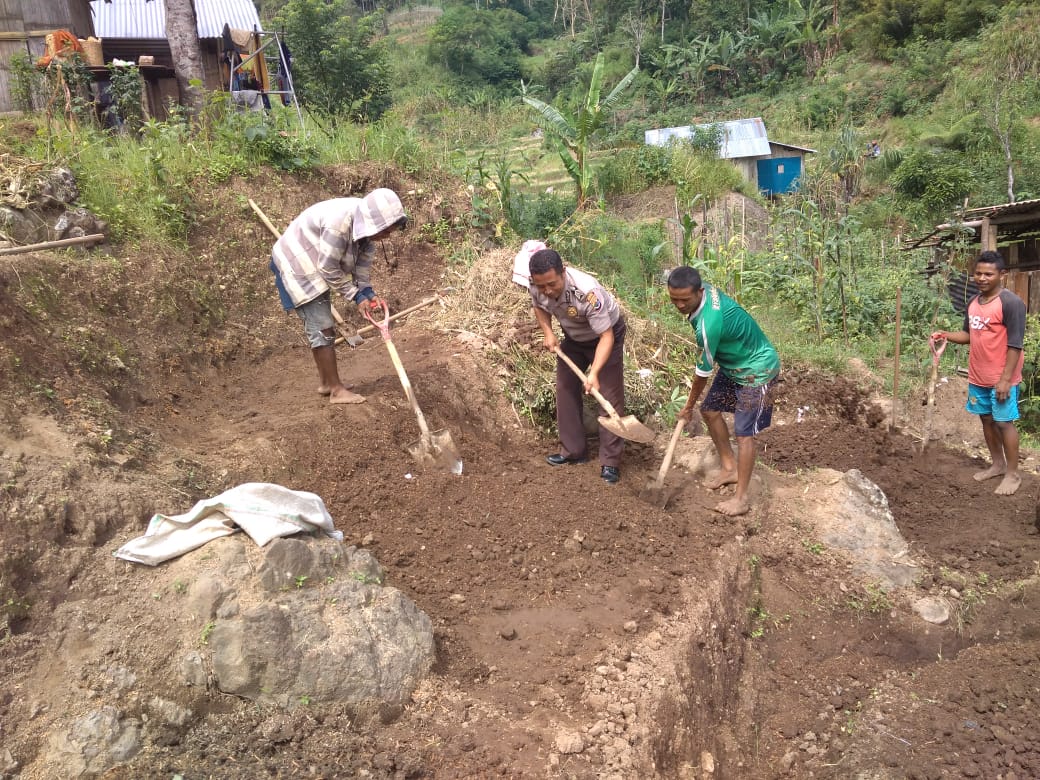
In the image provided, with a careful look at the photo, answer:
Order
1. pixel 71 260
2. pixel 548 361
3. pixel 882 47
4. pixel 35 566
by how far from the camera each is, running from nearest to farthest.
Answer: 1. pixel 35 566
2. pixel 71 260
3. pixel 548 361
4. pixel 882 47

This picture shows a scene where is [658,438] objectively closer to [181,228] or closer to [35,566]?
[35,566]

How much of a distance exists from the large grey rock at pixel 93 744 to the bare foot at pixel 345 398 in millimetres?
2717

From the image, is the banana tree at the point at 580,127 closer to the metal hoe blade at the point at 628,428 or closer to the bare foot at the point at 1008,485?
the metal hoe blade at the point at 628,428

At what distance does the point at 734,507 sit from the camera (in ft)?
14.7

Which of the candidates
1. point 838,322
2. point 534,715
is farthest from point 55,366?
point 838,322

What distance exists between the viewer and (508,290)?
7039mm

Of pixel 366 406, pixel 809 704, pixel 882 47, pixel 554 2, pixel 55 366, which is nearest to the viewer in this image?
pixel 809 704

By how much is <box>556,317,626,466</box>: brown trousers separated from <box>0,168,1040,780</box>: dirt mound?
0.77ft

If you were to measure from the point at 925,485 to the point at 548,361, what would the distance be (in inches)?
118

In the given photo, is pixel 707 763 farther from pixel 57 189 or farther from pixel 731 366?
pixel 57 189

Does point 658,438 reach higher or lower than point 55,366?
lower

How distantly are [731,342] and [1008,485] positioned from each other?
2660 mm

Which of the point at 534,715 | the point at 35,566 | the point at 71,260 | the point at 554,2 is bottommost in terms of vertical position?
the point at 534,715

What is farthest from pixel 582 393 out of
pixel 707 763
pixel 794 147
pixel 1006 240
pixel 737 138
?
pixel 794 147
